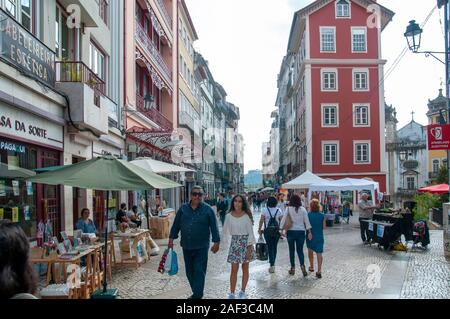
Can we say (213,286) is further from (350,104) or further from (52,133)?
(350,104)

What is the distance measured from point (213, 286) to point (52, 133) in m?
6.01

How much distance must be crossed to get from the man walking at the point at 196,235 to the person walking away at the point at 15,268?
497cm

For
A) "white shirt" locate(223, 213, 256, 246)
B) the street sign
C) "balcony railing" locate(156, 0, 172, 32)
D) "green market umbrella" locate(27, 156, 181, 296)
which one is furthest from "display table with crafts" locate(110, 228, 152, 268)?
"balcony railing" locate(156, 0, 172, 32)

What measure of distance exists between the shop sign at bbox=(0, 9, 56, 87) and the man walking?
4.87m

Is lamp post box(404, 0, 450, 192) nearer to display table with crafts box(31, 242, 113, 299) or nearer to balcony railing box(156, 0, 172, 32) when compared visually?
display table with crafts box(31, 242, 113, 299)

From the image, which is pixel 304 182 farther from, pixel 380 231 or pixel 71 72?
pixel 71 72

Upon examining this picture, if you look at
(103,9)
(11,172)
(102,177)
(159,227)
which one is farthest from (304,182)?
(102,177)

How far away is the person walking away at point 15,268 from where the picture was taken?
272 cm

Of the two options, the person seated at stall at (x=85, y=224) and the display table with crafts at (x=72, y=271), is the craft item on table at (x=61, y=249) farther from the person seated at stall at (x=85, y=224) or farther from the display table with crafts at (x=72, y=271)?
the person seated at stall at (x=85, y=224)

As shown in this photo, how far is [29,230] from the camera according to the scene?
36.8 ft

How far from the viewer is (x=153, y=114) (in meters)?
26.2

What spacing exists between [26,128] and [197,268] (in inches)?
221

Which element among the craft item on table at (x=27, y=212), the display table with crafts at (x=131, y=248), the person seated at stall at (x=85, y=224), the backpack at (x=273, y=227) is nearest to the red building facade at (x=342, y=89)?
the display table with crafts at (x=131, y=248)
